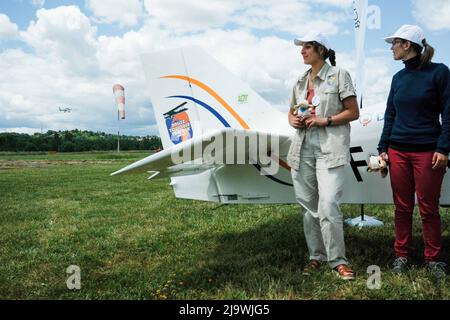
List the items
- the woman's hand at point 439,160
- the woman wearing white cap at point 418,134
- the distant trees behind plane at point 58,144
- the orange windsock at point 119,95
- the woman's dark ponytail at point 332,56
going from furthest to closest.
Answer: the distant trees behind plane at point 58,144 < the orange windsock at point 119,95 < the woman's dark ponytail at point 332,56 < the woman wearing white cap at point 418,134 < the woman's hand at point 439,160

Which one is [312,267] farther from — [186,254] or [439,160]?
[186,254]

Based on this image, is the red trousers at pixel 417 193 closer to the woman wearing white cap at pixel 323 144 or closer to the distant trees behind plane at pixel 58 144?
the woman wearing white cap at pixel 323 144

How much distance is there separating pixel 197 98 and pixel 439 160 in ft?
9.71

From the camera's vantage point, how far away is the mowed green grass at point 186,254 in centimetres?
352

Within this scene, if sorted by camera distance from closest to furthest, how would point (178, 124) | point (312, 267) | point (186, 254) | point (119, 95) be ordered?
point (312, 267)
point (186, 254)
point (178, 124)
point (119, 95)

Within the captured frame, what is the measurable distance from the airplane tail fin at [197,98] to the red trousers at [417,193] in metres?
1.61

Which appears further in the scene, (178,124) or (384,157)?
(178,124)

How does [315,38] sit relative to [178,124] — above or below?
above

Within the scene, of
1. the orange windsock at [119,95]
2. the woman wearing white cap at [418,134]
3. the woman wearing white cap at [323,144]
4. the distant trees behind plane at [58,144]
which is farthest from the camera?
the distant trees behind plane at [58,144]

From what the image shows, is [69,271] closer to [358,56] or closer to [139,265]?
[139,265]

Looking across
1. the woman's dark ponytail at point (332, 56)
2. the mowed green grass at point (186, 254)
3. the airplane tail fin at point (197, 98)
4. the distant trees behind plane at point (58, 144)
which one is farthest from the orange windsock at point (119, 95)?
the woman's dark ponytail at point (332, 56)

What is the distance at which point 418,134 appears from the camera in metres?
3.46

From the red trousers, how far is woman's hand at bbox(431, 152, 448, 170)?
0.08 m

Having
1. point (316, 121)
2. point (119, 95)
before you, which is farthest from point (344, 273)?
point (119, 95)
